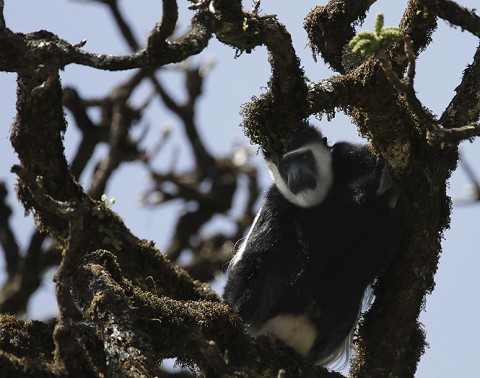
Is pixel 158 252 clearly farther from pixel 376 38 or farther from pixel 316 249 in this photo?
pixel 376 38

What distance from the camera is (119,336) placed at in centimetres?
286

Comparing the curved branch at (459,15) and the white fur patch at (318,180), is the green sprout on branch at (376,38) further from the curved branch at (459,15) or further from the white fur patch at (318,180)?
the white fur patch at (318,180)

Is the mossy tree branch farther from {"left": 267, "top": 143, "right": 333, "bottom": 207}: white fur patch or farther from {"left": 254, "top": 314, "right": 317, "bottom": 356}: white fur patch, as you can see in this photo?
{"left": 267, "top": 143, "right": 333, "bottom": 207}: white fur patch

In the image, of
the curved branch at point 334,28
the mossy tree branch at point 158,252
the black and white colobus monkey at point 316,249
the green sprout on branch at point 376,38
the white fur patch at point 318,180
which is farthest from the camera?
the white fur patch at point 318,180

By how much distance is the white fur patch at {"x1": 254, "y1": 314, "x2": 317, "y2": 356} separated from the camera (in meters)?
3.92

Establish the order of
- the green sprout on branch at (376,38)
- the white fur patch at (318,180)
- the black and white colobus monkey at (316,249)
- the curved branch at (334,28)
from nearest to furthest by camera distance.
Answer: the green sprout on branch at (376,38), the black and white colobus monkey at (316,249), the curved branch at (334,28), the white fur patch at (318,180)

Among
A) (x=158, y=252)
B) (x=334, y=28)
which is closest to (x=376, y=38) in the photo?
(x=334, y=28)

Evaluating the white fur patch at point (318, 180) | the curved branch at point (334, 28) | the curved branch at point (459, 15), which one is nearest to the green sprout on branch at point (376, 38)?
the curved branch at point (459, 15)

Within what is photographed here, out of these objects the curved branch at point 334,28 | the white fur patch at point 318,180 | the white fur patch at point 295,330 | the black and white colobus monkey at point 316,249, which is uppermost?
the curved branch at point 334,28

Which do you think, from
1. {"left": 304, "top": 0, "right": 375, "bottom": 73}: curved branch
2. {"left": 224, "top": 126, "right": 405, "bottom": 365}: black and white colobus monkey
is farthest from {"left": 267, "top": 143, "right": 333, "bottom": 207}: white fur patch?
{"left": 304, "top": 0, "right": 375, "bottom": 73}: curved branch

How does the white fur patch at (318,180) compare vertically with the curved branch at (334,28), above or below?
below

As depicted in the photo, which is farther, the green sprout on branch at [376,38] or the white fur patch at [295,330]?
the white fur patch at [295,330]

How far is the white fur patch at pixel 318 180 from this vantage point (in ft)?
13.8

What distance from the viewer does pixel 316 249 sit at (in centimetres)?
400
